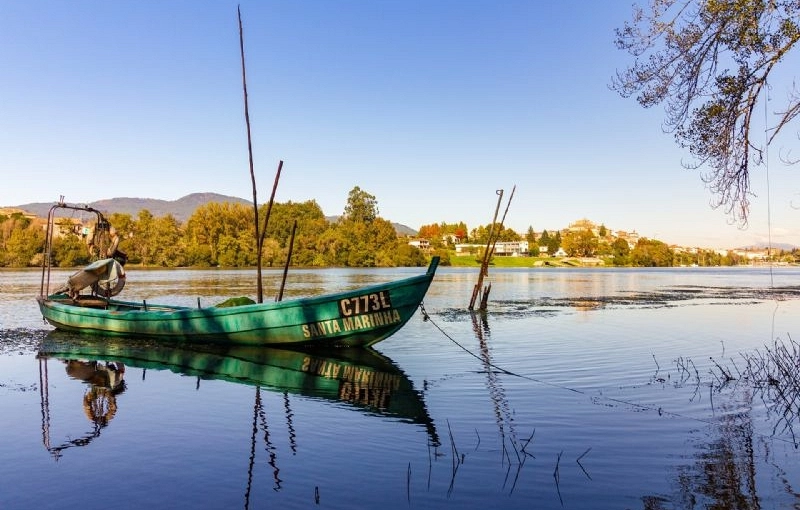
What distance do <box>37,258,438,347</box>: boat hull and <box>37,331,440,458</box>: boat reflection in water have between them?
0.45m

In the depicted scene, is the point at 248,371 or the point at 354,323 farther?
the point at 354,323

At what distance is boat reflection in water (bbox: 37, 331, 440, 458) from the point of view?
11289 millimetres

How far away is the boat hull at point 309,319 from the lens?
1734cm

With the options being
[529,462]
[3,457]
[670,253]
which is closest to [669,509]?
[529,462]

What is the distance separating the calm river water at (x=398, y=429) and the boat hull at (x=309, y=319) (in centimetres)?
66

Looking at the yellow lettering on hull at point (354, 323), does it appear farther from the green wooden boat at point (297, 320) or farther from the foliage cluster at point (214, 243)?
the foliage cluster at point (214, 243)

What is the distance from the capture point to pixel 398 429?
32.0 feet

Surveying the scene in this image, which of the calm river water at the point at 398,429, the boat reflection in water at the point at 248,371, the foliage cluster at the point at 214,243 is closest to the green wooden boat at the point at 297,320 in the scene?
the boat reflection in water at the point at 248,371

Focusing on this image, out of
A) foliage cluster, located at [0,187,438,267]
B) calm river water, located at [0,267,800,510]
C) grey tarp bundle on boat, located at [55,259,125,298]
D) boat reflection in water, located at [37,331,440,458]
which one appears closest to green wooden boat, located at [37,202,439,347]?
boat reflection in water, located at [37,331,440,458]

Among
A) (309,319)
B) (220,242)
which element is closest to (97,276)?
(309,319)

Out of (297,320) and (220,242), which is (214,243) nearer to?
(220,242)

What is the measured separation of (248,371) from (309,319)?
271 centimetres

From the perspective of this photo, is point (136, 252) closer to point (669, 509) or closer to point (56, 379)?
point (56, 379)

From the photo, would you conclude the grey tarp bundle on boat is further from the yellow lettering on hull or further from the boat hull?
the yellow lettering on hull
